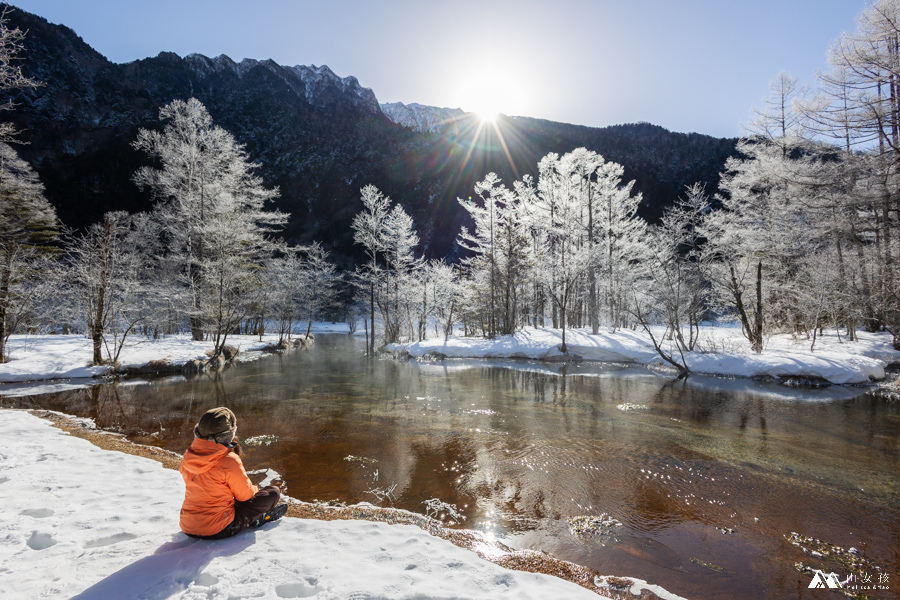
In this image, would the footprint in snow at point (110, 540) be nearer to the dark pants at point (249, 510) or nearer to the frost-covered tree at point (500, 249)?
the dark pants at point (249, 510)

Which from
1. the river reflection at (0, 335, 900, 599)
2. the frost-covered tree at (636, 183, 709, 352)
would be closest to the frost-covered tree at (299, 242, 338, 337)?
the river reflection at (0, 335, 900, 599)

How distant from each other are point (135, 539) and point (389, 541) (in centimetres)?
219

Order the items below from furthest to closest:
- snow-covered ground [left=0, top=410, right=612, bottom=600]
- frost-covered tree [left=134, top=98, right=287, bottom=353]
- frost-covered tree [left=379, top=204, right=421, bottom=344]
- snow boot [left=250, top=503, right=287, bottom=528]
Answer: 1. frost-covered tree [left=379, top=204, right=421, bottom=344]
2. frost-covered tree [left=134, top=98, right=287, bottom=353]
3. snow boot [left=250, top=503, right=287, bottom=528]
4. snow-covered ground [left=0, top=410, right=612, bottom=600]

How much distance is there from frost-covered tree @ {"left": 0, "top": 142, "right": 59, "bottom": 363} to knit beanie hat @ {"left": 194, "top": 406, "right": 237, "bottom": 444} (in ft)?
52.4

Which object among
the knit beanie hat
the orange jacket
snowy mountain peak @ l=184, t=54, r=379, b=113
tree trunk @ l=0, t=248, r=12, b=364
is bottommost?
the orange jacket

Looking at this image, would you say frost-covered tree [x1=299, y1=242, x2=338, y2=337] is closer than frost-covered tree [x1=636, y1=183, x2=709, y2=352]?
No

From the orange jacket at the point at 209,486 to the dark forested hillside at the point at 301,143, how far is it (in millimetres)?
78202

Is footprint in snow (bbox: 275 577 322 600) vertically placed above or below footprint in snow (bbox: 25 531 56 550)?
below

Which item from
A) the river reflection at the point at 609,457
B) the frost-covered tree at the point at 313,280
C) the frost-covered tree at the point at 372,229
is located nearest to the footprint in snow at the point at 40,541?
the river reflection at the point at 609,457

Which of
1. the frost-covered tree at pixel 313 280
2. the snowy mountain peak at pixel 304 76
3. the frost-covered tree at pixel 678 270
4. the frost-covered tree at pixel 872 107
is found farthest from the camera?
the snowy mountain peak at pixel 304 76

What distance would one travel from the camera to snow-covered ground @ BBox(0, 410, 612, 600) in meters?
2.53

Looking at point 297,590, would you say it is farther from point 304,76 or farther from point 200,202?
point 304,76

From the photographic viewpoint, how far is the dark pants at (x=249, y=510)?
→ 3.22 meters

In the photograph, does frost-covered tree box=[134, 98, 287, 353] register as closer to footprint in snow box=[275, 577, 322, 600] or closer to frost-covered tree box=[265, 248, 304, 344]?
frost-covered tree box=[265, 248, 304, 344]
